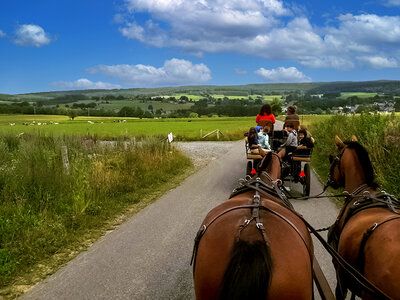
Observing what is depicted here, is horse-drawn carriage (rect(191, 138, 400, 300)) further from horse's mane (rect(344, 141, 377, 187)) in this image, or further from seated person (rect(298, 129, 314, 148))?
seated person (rect(298, 129, 314, 148))

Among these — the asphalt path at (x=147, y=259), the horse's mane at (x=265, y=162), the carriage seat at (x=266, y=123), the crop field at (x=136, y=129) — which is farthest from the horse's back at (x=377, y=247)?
the crop field at (x=136, y=129)

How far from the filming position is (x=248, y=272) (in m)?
2.00

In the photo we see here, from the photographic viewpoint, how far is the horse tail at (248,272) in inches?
77.5

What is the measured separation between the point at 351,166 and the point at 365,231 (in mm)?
1399

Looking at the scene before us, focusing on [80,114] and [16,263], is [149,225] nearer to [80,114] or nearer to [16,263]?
[16,263]

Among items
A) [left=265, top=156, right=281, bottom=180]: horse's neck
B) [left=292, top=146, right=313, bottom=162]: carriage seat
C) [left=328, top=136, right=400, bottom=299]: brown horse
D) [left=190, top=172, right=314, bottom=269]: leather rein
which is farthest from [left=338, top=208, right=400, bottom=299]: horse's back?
[left=292, top=146, right=313, bottom=162]: carriage seat

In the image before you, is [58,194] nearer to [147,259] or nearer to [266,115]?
[147,259]

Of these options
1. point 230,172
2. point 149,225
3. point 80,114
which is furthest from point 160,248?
point 80,114

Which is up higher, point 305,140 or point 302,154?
point 305,140

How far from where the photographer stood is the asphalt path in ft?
13.1

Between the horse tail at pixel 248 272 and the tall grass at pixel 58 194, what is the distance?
365cm

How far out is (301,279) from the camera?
215 cm

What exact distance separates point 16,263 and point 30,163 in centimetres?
342

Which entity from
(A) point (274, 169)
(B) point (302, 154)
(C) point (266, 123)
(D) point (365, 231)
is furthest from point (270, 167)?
(C) point (266, 123)
